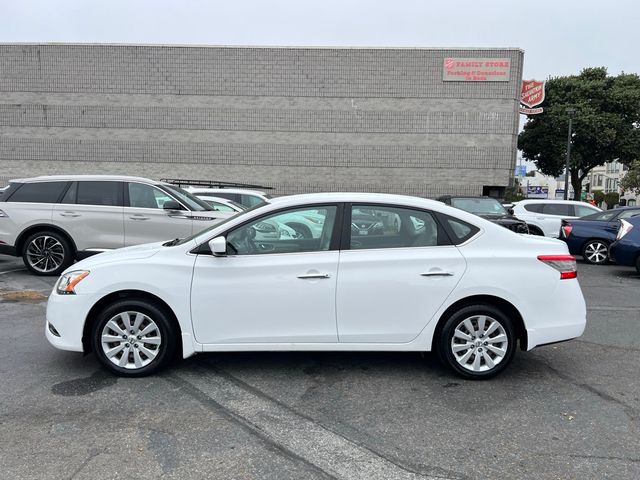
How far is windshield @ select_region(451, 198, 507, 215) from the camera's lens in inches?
504

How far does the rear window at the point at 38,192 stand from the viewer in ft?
29.5

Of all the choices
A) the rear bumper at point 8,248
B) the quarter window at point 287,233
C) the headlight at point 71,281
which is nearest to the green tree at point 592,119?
the rear bumper at point 8,248

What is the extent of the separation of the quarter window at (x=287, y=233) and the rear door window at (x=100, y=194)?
5.57 metres

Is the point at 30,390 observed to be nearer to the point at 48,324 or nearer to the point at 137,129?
the point at 48,324

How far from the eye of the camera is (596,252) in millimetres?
11867

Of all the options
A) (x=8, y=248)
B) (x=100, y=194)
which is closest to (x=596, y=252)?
(x=100, y=194)

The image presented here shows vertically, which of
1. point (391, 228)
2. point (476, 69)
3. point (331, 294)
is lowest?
point (331, 294)

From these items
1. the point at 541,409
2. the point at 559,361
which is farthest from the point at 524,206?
the point at 541,409

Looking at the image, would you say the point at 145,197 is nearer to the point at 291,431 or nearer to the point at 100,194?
the point at 100,194

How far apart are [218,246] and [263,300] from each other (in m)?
0.56

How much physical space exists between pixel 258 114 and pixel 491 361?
22485mm

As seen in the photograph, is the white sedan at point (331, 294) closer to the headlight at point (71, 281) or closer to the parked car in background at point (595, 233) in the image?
the headlight at point (71, 281)

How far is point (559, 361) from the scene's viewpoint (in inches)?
190

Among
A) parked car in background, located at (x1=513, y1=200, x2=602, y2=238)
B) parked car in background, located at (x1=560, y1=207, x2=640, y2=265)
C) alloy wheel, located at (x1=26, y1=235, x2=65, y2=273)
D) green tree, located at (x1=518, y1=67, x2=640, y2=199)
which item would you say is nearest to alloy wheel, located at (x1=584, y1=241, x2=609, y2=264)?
parked car in background, located at (x1=560, y1=207, x2=640, y2=265)
